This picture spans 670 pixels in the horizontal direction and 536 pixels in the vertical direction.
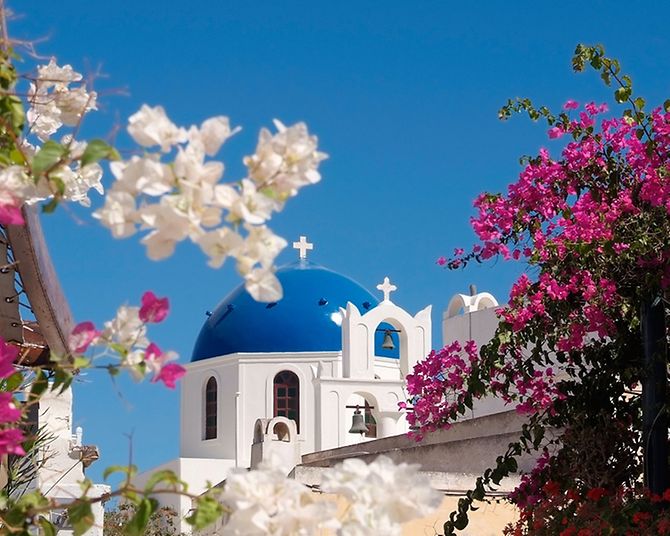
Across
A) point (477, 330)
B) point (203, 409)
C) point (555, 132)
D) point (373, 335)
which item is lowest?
point (555, 132)

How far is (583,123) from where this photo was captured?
21.2ft

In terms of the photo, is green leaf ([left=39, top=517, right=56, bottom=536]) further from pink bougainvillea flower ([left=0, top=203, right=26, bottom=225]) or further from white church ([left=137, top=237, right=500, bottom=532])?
white church ([left=137, top=237, right=500, bottom=532])

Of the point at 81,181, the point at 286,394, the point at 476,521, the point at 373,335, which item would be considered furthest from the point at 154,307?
the point at 286,394

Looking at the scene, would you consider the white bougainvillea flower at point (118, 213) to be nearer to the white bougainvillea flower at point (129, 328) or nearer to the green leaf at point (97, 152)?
the green leaf at point (97, 152)

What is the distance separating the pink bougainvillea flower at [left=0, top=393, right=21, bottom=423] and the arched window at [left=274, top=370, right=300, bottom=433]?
2755cm

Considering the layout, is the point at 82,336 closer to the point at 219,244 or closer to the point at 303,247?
the point at 219,244

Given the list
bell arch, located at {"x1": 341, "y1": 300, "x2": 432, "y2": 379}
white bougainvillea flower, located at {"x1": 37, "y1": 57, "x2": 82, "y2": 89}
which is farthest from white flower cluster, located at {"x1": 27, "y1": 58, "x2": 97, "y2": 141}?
bell arch, located at {"x1": 341, "y1": 300, "x2": 432, "y2": 379}

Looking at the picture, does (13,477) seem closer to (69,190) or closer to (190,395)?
(69,190)

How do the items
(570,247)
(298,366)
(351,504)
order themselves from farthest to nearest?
(298,366) → (570,247) → (351,504)

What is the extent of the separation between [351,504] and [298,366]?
27.5m

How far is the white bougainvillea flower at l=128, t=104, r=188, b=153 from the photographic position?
5.92 ft

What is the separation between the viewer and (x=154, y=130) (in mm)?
1805

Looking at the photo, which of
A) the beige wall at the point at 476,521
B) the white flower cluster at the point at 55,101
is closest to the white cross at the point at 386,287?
the beige wall at the point at 476,521

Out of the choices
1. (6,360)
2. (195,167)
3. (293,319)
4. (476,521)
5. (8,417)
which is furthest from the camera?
(293,319)
